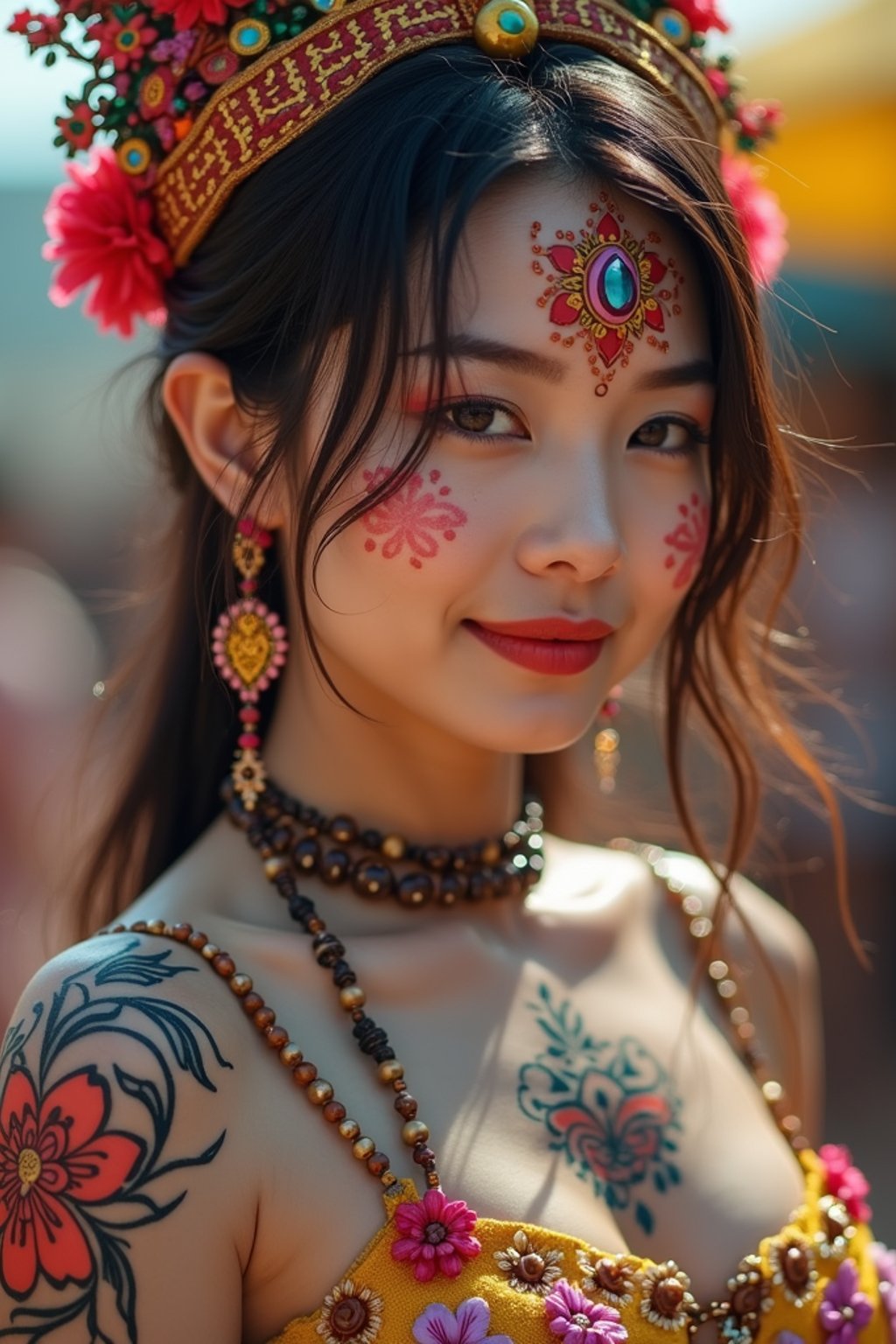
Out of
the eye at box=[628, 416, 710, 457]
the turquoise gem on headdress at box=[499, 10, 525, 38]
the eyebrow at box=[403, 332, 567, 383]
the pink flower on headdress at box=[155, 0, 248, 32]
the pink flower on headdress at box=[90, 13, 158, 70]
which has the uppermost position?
the turquoise gem on headdress at box=[499, 10, 525, 38]

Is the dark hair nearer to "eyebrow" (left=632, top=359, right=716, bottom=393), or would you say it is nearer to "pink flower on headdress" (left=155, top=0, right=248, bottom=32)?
"eyebrow" (left=632, top=359, right=716, bottom=393)

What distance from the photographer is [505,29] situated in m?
1.67

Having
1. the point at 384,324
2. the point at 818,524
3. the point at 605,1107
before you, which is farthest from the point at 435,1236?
the point at 818,524

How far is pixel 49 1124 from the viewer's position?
1.42 m

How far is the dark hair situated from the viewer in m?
1.58

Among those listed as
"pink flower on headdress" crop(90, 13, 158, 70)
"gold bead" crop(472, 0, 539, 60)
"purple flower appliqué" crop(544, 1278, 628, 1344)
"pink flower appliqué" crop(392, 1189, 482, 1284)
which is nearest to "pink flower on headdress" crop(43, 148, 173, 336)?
"pink flower on headdress" crop(90, 13, 158, 70)

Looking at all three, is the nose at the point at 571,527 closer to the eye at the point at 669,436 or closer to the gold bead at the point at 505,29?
the eye at the point at 669,436

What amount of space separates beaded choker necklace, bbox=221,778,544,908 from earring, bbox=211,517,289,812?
0.09ft

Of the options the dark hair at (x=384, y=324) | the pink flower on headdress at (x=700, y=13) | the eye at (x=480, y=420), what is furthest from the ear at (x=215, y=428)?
the pink flower on headdress at (x=700, y=13)

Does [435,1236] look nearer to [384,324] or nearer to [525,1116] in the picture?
[525,1116]

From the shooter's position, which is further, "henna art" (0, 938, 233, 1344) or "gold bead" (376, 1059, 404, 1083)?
"gold bead" (376, 1059, 404, 1083)

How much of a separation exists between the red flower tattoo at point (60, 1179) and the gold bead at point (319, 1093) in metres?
0.19

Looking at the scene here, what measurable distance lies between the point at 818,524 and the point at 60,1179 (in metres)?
3.67

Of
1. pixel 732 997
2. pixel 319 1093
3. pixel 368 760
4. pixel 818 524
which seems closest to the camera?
pixel 319 1093
